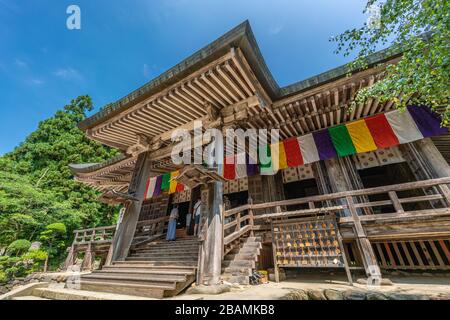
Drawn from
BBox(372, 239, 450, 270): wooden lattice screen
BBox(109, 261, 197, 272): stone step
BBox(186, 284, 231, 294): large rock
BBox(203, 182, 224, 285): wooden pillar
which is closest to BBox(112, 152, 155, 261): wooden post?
BBox(109, 261, 197, 272): stone step

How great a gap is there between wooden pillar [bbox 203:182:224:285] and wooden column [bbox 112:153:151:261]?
2.91 metres

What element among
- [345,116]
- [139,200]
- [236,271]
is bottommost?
[236,271]

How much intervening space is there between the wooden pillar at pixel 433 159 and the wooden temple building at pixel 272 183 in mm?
23

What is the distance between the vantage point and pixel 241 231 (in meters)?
5.46

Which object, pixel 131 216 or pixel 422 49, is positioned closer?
pixel 422 49

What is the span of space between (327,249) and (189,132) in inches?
205

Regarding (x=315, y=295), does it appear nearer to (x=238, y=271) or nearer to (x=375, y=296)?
(x=375, y=296)

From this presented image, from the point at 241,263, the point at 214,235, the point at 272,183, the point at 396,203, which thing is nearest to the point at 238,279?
the point at 241,263

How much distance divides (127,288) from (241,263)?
8.01 feet

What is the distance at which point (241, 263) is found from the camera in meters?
4.48

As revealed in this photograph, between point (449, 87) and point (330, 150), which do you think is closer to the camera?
point (449, 87)
